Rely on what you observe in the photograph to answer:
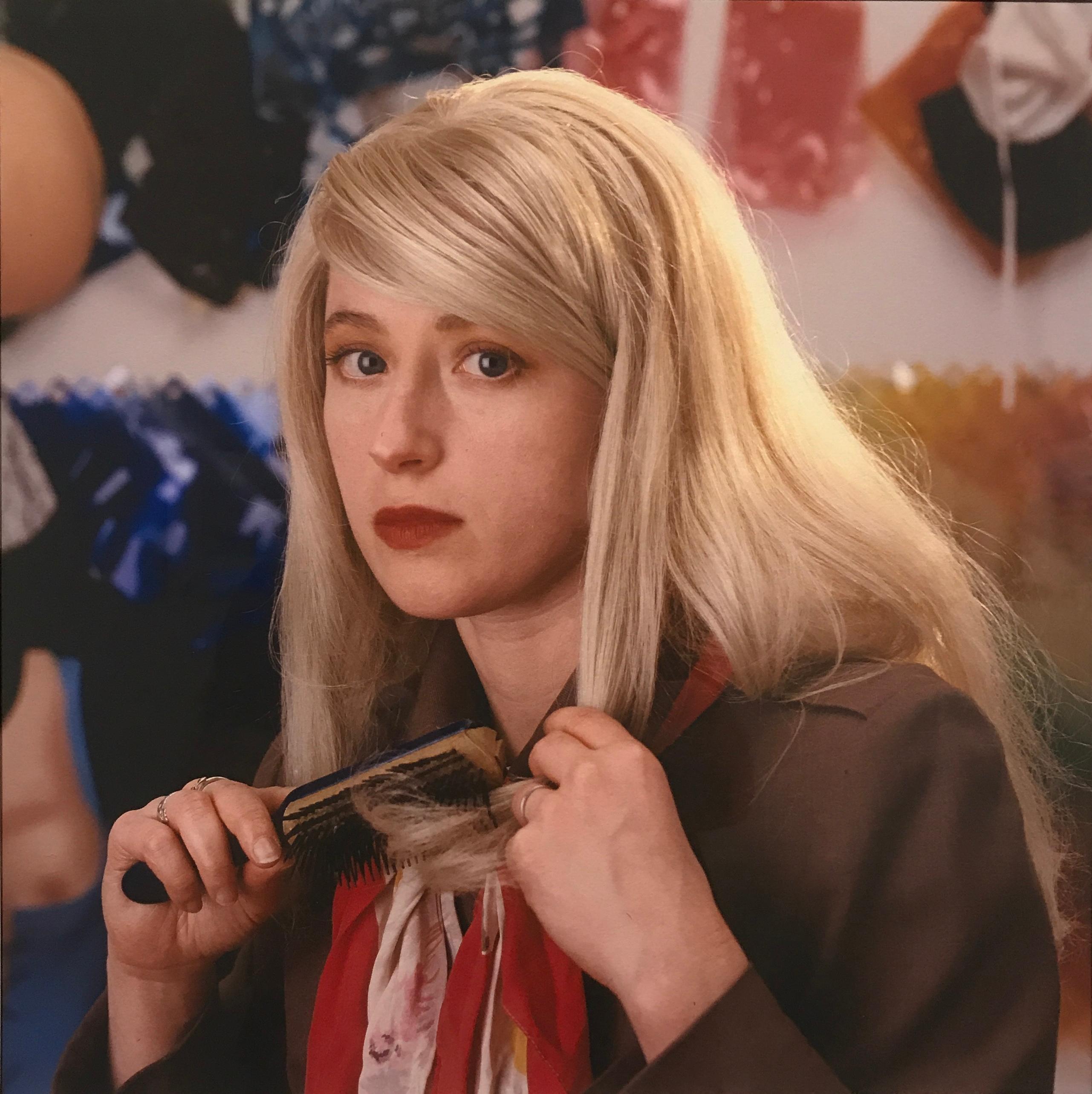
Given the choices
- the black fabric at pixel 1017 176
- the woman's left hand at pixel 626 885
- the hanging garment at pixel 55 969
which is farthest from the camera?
the hanging garment at pixel 55 969

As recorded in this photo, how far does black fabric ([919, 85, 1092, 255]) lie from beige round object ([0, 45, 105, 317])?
24.7 inches

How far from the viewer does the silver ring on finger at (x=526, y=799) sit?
0.67 metres

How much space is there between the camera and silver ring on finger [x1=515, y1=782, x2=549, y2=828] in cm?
67

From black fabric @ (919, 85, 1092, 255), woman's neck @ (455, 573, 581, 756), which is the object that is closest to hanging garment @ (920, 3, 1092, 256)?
black fabric @ (919, 85, 1092, 255)

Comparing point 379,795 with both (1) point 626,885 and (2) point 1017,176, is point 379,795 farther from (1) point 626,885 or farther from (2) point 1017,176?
(2) point 1017,176

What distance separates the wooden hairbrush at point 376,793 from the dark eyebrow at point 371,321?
0.26 metres

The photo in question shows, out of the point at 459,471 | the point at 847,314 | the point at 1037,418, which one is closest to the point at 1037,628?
the point at 1037,418

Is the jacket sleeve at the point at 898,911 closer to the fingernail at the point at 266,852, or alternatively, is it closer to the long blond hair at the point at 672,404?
the long blond hair at the point at 672,404

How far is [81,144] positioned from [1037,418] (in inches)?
29.3

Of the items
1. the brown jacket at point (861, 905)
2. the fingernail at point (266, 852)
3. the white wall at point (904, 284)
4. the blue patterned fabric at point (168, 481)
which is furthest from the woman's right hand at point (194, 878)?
the white wall at point (904, 284)

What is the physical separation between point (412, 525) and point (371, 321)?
0.44 ft

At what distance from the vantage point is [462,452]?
0.69 metres

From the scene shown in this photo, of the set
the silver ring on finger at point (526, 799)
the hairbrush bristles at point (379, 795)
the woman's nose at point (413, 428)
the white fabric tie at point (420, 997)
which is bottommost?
the white fabric tie at point (420, 997)

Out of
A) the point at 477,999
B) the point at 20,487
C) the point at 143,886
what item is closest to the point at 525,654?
the point at 477,999
